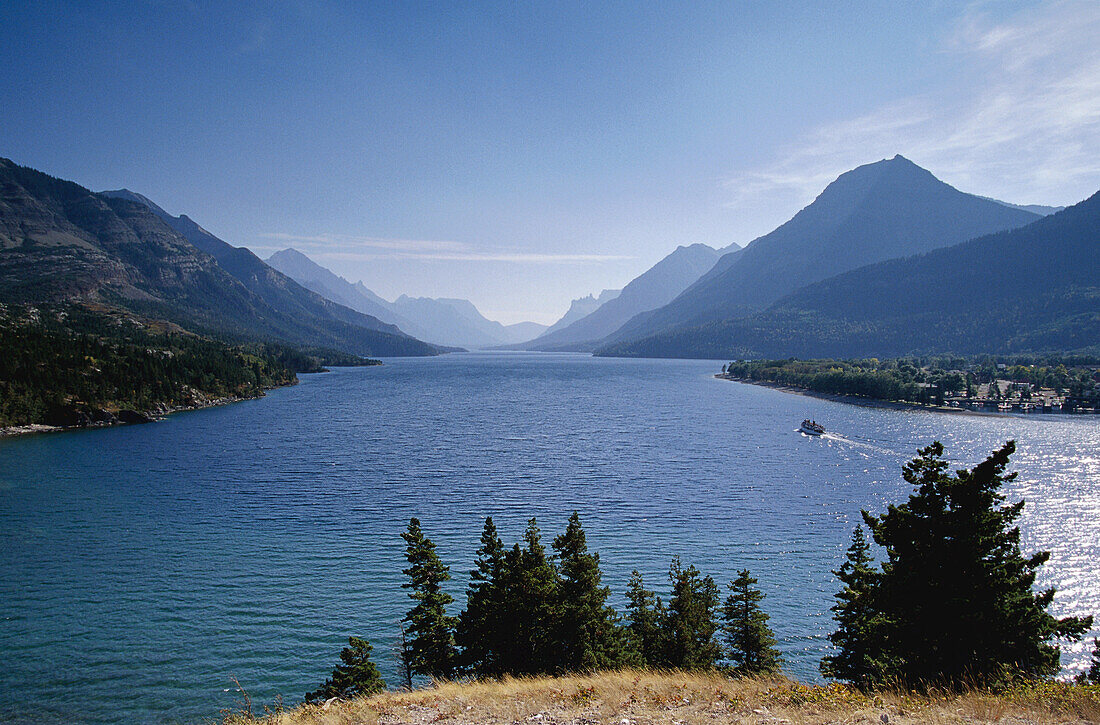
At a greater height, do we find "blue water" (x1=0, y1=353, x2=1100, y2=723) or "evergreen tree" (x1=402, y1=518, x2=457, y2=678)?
"evergreen tree" (x1=402, y1=518, x2=457, y2=678)

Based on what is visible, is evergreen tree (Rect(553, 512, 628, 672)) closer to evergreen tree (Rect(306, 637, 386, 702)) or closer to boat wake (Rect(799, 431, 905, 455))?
evergreen tree (Rect(306, 637, 386, 702))

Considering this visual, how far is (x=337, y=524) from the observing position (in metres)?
57.5

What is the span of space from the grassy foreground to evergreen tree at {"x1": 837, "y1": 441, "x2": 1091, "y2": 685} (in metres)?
2.01

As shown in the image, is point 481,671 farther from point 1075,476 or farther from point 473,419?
point 473,419

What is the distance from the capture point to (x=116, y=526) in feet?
185

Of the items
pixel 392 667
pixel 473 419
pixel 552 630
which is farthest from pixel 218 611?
pixel 473 419

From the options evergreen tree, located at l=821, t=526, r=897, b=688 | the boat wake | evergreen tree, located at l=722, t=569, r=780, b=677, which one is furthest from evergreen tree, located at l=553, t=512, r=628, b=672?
the boat wake

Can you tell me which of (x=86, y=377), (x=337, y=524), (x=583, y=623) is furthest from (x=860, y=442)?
(x=86, y=377)

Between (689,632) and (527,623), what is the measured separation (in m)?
10.3

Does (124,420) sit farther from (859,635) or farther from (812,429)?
(812,429)

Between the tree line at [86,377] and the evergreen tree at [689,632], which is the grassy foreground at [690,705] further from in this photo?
the tree line at [86,377]

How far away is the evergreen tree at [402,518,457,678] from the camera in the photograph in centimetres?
2859

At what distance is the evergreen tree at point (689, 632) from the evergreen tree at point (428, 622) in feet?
41.0

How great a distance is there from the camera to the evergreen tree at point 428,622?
93.8 feet
